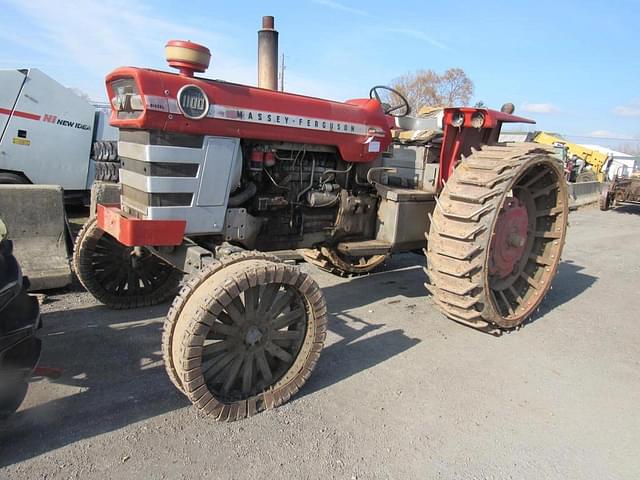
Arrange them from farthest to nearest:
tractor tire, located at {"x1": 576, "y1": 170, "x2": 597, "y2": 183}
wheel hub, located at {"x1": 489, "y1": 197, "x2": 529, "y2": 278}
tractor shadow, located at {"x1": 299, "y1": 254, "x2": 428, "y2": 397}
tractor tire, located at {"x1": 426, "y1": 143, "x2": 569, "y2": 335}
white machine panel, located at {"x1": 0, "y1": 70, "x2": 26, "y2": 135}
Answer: tractor tire, located at {"x1": 576, "y1": 170, "x2": 597, "y2": 183} → white machine panel, located at {"x1": 0, "y1": 70, "x2": 26, "y2": 135} → wheel hub, located at {"x1": 489, "y1": 197, "x2": 529, "y2": 278} → tractor tire, located at {"x1": 426, "y1": 143, "x2": 569, "y2": 335} → tractor shadow, located at {"x1": 299, "y1": 254, "x2": 428, "y2": 397}

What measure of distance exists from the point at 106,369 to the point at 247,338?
1163mm

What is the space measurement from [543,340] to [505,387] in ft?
3.57

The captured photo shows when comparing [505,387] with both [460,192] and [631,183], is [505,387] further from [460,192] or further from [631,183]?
[631,183]

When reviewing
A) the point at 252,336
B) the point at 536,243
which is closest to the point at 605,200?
the point at 536,243

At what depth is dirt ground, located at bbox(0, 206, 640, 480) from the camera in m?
2.42

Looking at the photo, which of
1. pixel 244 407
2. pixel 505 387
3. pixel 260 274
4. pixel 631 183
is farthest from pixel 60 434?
pixel 631 183

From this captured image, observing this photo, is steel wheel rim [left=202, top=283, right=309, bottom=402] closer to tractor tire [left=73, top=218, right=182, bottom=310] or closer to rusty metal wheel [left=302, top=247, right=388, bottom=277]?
tractor tire [left=73, top=218, right=182, bottom=310]

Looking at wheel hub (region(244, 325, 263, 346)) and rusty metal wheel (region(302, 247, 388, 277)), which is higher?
wheel hub (region(244, 325, 263, 346))

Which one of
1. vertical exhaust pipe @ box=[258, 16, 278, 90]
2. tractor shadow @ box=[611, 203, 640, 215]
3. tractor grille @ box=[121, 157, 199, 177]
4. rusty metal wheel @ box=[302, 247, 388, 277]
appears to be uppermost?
vertical exhaust pipe @ box=[258, 16, 278, 90]

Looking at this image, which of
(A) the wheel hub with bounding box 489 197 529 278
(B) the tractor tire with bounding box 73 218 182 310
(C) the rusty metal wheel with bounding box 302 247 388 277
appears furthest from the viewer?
(C) the rusty metal wheel with bounding box 302 247 388 277

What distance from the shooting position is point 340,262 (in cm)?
537

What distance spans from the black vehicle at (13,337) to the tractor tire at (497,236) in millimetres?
2855

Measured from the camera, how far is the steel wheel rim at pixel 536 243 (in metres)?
4.49

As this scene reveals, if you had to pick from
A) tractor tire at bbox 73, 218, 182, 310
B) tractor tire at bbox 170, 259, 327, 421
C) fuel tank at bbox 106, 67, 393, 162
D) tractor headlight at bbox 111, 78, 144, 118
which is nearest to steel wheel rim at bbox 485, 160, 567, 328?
fuel tank at bbox 106, 67, 393, 162
